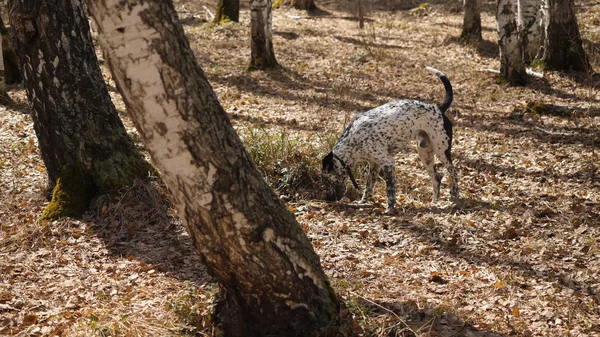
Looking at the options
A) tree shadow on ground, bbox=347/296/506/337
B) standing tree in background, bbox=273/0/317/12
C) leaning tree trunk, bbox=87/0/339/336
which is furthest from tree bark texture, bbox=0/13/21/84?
tree shadow on ground, bbox=347/296/506/337

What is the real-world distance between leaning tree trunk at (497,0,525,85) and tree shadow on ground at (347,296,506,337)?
8.16 metres

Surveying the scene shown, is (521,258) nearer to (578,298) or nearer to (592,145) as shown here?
(578,298)

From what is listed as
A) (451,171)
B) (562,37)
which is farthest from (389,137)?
(562,37)

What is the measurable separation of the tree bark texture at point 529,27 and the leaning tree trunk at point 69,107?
8971mm

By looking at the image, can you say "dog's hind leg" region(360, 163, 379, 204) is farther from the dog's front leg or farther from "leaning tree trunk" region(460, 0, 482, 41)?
"leaning tree trunk" region(460, 0, 482, 41)

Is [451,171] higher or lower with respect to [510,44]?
lower

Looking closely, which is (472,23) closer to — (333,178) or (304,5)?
(304,5)

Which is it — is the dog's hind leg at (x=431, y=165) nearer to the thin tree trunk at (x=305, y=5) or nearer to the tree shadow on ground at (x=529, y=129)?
the tree shadow on ground at (x=529, y=129)

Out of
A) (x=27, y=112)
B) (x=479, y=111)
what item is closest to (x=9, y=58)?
(x=27, y=112)

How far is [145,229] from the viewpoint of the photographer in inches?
265

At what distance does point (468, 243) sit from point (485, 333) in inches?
66.4

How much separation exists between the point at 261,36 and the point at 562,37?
627 centimetres

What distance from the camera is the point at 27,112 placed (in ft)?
37.7

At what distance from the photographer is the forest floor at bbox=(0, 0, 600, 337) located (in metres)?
4.84
